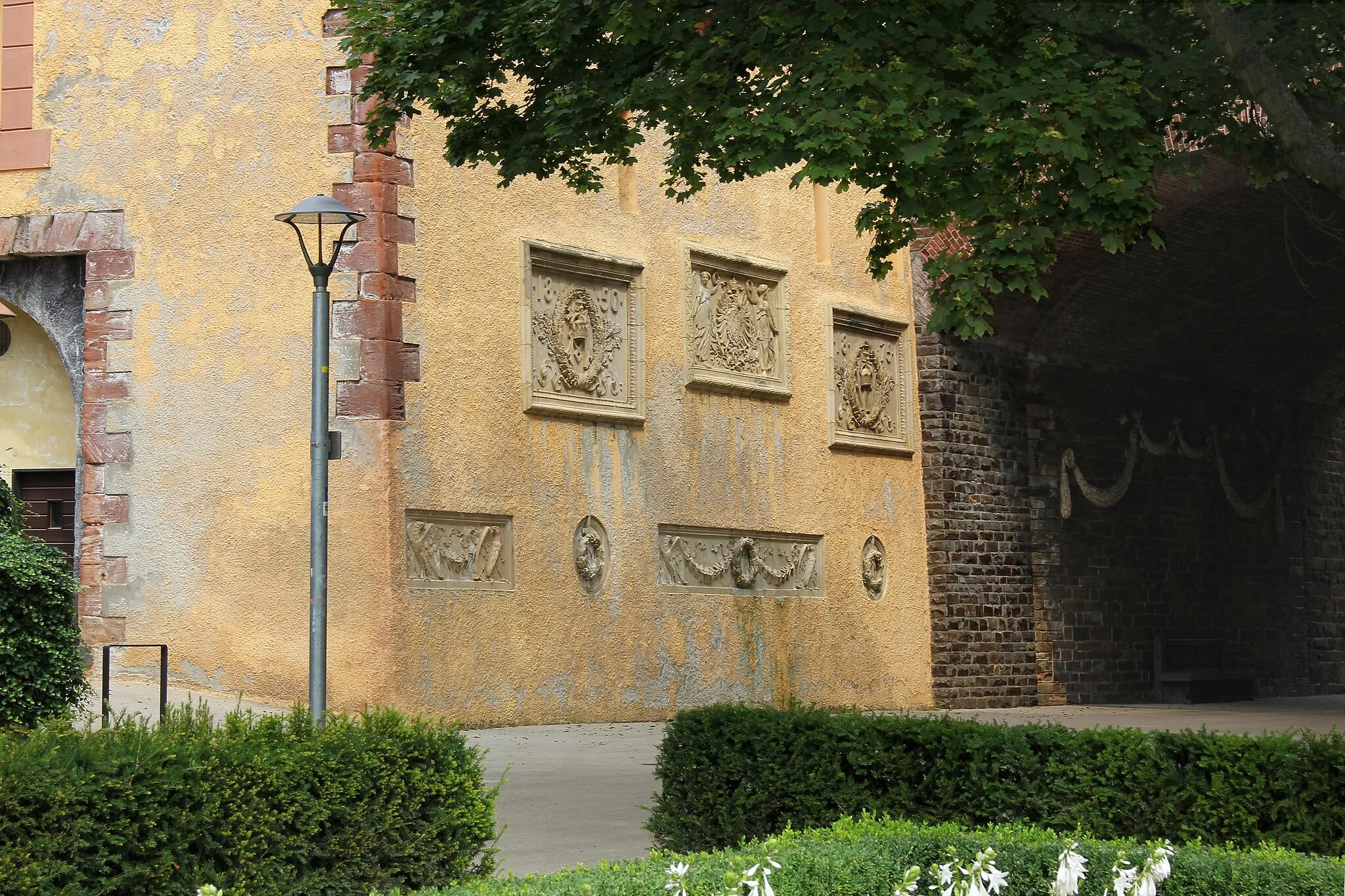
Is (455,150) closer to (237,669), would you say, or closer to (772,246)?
(237,669)

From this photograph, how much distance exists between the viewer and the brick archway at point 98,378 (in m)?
14.4

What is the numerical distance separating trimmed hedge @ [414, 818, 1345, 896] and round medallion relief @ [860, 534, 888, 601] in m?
12.7

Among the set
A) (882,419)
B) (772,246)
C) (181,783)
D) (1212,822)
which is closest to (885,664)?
(882,419)

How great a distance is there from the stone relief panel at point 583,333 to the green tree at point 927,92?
179 inches

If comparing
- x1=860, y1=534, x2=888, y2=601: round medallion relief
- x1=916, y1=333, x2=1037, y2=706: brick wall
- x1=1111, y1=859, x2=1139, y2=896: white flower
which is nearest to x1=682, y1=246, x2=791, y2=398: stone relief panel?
x1=860, y1=534, x2=888, y2=601: round medallion relief

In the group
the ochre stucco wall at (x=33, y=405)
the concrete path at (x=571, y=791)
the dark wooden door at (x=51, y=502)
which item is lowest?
the concrete path at (x=571, y=791)

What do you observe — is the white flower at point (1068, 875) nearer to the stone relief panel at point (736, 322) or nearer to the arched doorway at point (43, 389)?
the arched doorway at point (43, 389)

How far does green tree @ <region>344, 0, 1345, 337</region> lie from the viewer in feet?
29.7

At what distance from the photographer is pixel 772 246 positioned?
1825cm

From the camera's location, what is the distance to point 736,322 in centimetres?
1766

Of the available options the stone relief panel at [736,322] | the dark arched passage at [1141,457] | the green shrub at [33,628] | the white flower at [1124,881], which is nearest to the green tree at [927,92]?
the green shrub at [33,628]

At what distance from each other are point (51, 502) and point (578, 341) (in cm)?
488

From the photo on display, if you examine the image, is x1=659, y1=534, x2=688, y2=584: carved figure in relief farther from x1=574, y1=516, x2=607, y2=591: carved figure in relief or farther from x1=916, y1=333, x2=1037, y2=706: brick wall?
x1=916, y1=333, x2=1037, y2=706: brick wall

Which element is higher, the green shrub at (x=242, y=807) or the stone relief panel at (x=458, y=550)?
the stone relief panel at (x=458, y=550)
